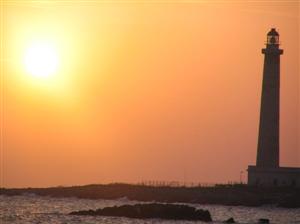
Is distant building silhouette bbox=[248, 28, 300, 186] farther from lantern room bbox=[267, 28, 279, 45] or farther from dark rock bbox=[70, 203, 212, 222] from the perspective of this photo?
dark rock bbox=[70, 203, 212, 222]

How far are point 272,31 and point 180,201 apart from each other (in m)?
16.0

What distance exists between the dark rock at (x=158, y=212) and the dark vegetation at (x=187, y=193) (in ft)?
52.7

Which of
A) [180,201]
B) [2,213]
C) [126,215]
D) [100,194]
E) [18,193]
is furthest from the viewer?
[18,193]

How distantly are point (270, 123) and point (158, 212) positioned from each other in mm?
18651

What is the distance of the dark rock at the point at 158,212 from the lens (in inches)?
2960

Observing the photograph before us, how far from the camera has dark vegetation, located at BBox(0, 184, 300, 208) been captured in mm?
93000

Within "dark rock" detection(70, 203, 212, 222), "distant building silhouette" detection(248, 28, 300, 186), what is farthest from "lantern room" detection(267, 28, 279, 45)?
"dark rock" detection(70, 203, 212, 222)

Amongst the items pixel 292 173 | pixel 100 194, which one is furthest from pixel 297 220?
pixel 100 194

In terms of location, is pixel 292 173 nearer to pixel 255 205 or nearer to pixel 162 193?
pixel 255 205

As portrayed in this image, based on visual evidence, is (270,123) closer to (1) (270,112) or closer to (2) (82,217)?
(1) (270,112)

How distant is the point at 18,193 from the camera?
12419 centimetres

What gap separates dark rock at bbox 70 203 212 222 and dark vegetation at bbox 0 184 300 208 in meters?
16.1

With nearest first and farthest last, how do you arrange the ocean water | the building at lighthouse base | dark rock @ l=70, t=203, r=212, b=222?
1. the ocean water
2. dark rock @ l=70, t=203, r=212, b=222
3. the building at lighthouse base

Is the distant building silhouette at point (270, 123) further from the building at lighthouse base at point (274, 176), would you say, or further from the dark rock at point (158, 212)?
the dark rock at point (158, 212)
